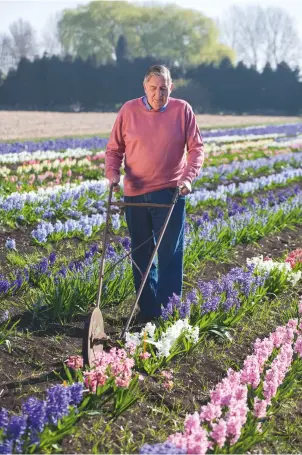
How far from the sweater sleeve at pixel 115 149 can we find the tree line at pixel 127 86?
34.8 m

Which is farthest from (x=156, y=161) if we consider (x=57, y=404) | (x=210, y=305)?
(x=57, y=404)

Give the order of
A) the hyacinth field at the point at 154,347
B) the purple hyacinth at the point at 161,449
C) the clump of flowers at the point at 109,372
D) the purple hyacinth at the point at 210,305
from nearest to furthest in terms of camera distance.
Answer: the purple hyacinth at the point at 161,449
the hyacinth field at the point at 154,347
the clump of flowers at the point at 109,372
the purple hyacinth at the point at 210,305

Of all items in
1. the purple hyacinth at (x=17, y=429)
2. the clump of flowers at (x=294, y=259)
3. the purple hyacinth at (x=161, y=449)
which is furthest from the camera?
the clump of flowers at (x=294, y=259)

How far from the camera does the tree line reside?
39.9m

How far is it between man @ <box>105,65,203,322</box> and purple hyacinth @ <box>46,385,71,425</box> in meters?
1.69

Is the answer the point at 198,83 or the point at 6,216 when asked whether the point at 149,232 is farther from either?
the point at 198,83

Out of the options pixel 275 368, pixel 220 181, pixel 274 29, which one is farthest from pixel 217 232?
pixel 274 29

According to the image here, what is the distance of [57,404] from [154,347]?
121cm

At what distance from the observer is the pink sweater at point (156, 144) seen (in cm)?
490

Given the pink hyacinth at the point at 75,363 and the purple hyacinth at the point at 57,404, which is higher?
the purple hyacinth at the point at 57,404

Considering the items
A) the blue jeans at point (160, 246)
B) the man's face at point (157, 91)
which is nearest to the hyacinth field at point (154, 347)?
the blue jeans at point (160, 246)

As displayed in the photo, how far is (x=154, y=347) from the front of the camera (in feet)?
15.0

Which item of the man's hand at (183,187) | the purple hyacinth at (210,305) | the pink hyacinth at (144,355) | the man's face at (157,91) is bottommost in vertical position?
the pink hyacinth at (144,355)

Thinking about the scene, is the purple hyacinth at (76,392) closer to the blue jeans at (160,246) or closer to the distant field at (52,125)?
the blue jeans at (160,246)
